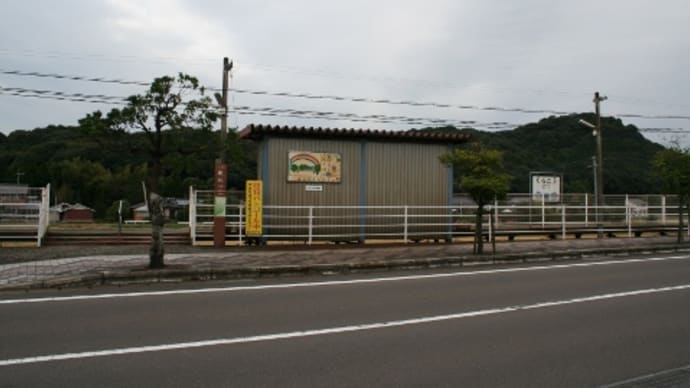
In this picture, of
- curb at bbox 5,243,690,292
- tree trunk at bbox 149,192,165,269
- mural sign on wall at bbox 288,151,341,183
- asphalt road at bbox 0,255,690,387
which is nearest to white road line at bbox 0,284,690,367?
asphalt road at bbox 0,255,690,387

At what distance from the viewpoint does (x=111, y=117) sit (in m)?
10.8

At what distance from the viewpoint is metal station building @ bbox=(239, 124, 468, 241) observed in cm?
1530

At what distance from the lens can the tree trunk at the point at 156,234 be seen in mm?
9844

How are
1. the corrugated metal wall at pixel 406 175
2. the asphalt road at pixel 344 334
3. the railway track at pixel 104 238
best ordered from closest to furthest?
the asphalt road at pixel 344 334
the railway track at pixel 104 238
the corrugated metal wall at pixel 406 175

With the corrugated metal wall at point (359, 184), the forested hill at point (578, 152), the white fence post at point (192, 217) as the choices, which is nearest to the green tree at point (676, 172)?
the corrugated metal wall at point (359, 184)

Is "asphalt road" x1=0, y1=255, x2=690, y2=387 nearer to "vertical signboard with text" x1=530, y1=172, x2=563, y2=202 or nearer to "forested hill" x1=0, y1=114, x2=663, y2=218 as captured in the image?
"forested hill" x1=0, y1=114, x2=663, y2=218

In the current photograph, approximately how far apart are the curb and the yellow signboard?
4.32 m

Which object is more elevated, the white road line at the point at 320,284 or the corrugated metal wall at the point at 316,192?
the corrugated metal wall at the point at 316,192

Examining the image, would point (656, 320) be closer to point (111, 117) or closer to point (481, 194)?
point (481, 194)

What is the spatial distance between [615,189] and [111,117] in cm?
4090

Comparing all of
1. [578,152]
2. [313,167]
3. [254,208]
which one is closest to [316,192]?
[313,167]

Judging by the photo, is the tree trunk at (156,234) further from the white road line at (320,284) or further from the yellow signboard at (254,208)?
the yellow signboard at (254,208)

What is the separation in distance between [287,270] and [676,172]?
14.4m

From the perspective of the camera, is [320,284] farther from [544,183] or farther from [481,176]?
[544,183]
